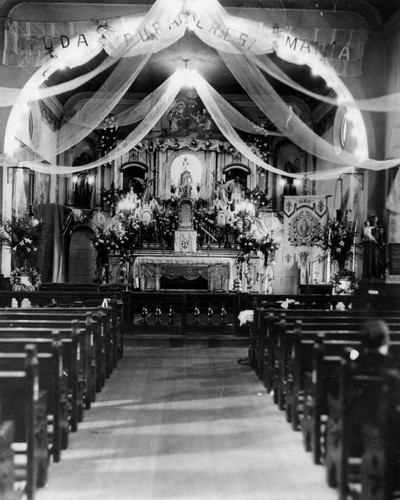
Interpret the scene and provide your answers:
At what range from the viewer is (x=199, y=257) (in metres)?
14.5

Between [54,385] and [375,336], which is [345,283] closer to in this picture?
[375,336]

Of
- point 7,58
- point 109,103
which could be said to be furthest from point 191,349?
point 7,58

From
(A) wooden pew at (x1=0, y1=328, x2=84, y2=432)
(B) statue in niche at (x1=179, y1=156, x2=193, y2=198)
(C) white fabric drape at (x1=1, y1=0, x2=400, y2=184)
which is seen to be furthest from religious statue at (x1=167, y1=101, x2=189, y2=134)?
(A) wooden pew at (x1=0, y1=328, x2=84, y2=432)

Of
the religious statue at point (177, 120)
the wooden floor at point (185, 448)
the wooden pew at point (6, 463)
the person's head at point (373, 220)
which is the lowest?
the wooden floor at point (185, 448)

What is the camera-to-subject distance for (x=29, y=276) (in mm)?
11070

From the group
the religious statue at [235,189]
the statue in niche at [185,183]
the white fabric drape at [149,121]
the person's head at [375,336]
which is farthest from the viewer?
the religious statue at [235,189]

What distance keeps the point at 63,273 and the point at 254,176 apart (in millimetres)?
6120

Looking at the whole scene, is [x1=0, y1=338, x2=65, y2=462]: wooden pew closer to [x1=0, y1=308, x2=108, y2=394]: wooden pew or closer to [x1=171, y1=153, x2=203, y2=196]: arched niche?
[x1=0, y1=308, x2=108, y2=394]: wooden pew

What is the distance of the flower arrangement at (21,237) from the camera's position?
10961mm

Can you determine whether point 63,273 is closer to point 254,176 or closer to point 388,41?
point 254,176

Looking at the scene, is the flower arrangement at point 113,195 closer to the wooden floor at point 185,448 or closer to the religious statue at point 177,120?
the religious statue at point 177,120

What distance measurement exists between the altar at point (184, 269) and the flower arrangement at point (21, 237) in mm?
3490

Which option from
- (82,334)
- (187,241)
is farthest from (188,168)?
(82,334)

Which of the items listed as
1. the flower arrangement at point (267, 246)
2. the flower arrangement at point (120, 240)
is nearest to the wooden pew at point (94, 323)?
the flower arrangement at point (120, 240)
